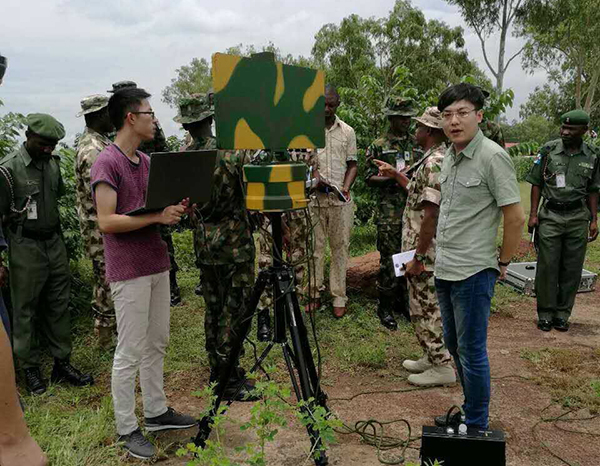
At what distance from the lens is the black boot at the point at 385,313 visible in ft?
15.6

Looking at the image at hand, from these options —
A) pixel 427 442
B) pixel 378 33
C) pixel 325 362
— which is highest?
pixel 378 33

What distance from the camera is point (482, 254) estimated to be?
101 inches

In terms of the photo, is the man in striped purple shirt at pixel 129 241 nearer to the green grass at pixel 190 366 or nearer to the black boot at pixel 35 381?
the green grass at pixel 190 366

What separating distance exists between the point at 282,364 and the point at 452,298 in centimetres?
172

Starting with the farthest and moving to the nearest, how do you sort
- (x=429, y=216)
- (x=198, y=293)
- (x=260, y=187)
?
(x=198, y=293) → (x=429, y=216) → (x=260, y=187)

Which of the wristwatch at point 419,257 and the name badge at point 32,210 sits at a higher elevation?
the name badge at point 32,210

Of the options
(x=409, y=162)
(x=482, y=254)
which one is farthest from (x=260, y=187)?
(x=409, y=162)

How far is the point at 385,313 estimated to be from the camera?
16.0 ft

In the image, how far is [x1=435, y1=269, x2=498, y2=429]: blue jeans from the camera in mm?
2584

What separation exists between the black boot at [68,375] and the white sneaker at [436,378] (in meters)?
2.36

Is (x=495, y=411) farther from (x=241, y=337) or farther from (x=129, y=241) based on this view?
(x=129, y=241)

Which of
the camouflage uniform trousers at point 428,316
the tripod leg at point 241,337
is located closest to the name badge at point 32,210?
the tripod leg at point 241,337

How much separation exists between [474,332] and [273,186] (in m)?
Result: 1.32

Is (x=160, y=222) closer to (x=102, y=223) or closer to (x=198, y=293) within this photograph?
(x=102, y=223)
